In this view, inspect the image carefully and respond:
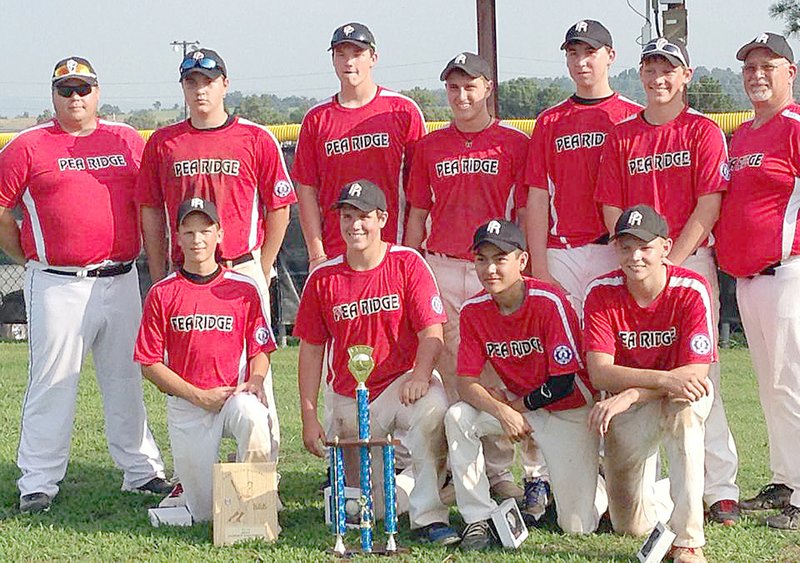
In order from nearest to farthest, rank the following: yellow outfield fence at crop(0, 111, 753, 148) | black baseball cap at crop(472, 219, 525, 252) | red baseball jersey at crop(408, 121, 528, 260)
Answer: black baseball cap at crop(472, 219, 525, 252), red baseball jersey at crop(408, 121, 528, 260), yellow outfield fence at crop(0, 111, 753, 148)

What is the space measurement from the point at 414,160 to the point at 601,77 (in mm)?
1078

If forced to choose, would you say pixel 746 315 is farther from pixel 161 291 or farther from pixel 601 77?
pixel 161 291

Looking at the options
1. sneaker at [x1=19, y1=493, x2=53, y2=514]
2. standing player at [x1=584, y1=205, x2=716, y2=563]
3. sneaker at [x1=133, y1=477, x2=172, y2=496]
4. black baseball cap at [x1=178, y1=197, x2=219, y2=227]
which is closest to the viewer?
standing player at [x1=584, y1=205, x2=716, y2=563]

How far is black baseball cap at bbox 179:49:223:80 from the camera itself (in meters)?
6.22

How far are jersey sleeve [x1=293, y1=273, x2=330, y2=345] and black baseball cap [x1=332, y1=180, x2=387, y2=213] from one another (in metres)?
0.45

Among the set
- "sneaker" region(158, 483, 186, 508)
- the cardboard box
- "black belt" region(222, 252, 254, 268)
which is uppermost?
"black belt" region(222, 252, 254, 268)

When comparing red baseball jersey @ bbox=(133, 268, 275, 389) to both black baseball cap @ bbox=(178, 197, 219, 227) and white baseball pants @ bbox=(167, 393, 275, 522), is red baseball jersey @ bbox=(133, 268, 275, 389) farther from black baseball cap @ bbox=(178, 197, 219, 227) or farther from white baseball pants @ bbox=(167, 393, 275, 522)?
black baseball cap @ bbox=(178, 197, 219, 227)

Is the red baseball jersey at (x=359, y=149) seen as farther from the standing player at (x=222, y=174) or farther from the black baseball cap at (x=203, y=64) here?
the black baseball cap at (x=203, y=64)

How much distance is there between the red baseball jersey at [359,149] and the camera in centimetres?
641

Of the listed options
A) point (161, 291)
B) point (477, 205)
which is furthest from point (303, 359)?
point (477, 205)

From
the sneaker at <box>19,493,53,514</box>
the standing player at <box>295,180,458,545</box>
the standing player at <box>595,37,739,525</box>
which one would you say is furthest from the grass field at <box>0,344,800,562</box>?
the standing player at <box>595,37,739,525</box>

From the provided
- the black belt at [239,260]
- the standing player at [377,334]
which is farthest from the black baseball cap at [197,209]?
the standing player at [377,334]

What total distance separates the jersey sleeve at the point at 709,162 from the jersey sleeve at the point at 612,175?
360mm

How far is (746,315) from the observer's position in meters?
5.96
